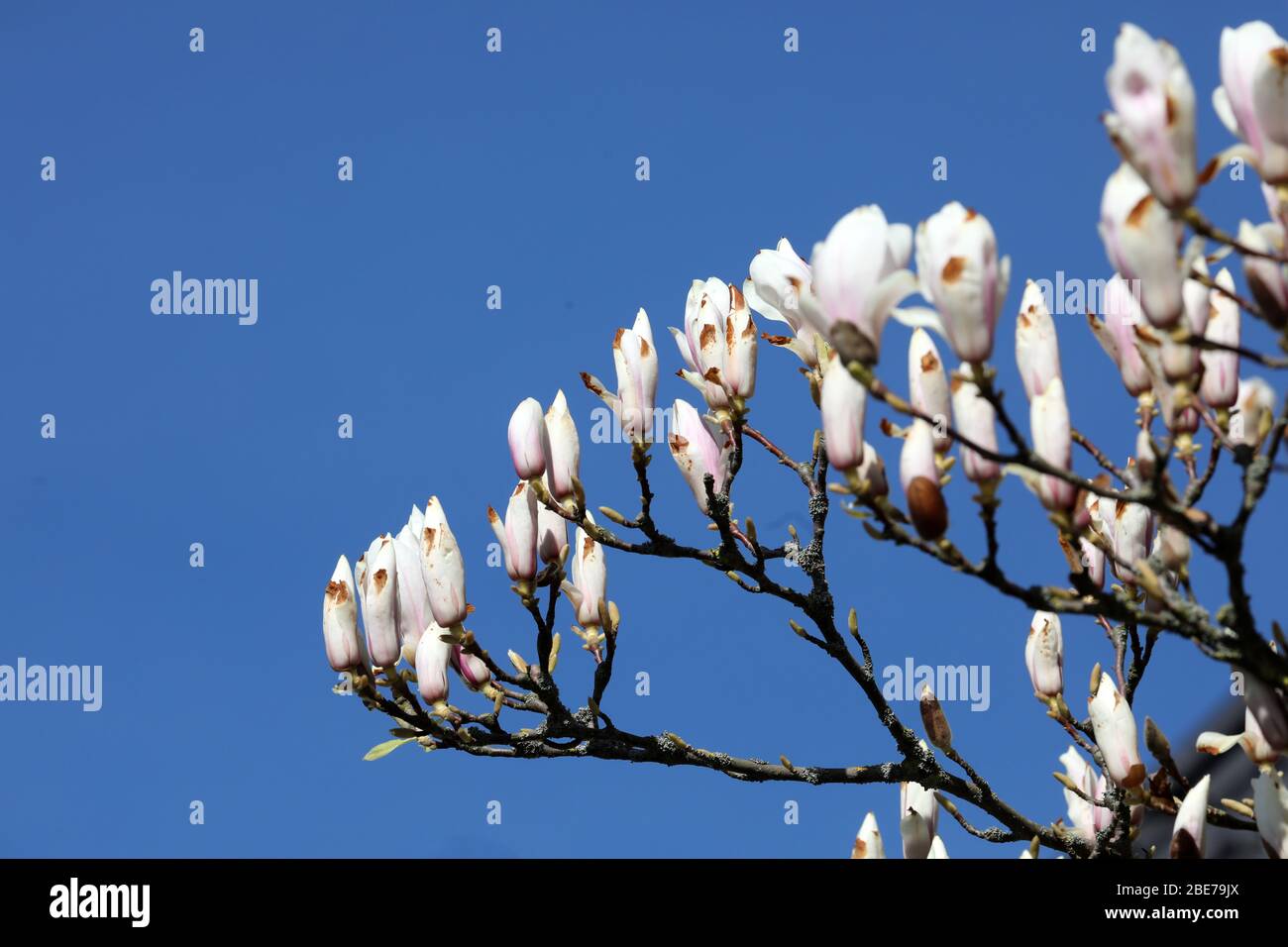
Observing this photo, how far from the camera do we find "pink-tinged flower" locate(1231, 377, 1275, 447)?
137 inches

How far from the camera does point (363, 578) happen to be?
188 inches

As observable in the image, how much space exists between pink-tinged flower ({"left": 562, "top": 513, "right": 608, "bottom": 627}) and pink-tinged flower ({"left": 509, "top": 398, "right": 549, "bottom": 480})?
0.39 m

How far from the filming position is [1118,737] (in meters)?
4.23

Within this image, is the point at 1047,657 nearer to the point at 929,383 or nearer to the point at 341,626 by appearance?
the point at 929,383

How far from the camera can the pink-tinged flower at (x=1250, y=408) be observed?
11.4ft

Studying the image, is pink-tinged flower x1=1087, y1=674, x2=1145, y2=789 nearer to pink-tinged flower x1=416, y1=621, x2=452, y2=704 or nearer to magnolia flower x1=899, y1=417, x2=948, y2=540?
magnolia flower x1=899, y1=417, x2=948, y2=540

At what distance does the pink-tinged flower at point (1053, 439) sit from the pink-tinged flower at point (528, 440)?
1901mm

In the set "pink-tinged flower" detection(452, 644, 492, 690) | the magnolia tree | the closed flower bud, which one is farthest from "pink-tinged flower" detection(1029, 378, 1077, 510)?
"pink-tinged flower" detection(452, 644, 492, 690)

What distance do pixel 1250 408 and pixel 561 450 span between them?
2191mm

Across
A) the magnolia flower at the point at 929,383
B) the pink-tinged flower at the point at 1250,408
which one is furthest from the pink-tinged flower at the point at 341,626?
the pink-tinged flower at the point at 1250,408

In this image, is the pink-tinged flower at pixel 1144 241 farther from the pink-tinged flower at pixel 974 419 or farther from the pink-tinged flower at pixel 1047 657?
the pink-tinged flower at pixel 1047 657
